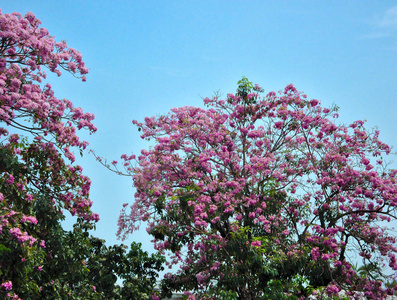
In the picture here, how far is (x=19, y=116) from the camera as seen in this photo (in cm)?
953

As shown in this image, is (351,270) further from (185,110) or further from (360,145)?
(185,110)

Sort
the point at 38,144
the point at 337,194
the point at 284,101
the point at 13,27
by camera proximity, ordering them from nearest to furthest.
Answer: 1. the point at 13,27
2. the point at 38,144
3. the point at 337,194
4. the point at 284,101


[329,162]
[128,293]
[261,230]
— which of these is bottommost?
[128,293]

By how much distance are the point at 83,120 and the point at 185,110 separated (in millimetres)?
3921

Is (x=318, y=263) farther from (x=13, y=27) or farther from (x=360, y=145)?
(x=13, y=27)

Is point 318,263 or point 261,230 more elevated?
point 261,230

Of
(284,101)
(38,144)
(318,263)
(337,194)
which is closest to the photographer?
(38,144)

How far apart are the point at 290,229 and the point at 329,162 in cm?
211

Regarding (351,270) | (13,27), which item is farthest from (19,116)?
(351,270)

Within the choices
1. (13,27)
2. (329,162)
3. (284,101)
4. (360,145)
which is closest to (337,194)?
(329,162)

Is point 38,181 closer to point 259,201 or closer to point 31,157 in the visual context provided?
point 31,157

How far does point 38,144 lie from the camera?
9992mm

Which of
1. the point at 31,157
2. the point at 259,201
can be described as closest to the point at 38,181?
the point at 31,157

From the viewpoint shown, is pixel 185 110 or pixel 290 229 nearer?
pixel 290 229
